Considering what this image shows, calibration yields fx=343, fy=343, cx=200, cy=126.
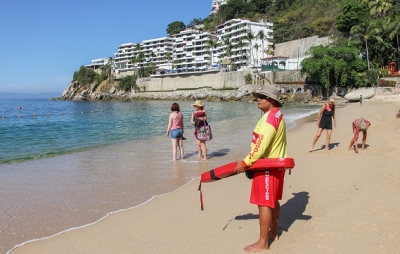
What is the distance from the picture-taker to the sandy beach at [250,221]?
3920mm

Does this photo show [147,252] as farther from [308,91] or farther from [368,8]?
[368,8]

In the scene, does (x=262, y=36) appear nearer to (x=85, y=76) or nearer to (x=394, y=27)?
(x=394, y=27)

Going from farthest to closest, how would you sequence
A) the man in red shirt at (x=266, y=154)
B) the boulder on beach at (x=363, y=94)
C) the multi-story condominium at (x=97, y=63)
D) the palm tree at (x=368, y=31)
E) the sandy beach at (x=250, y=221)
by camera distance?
the multi-story condominium at (x=97, y=63)
the palm tree at (x=368, y=31)
the boulder on beach at (x=363, y=94)
the sandy beach at (x=250, y=221)
the man in red shirt at (x=266, y=154)

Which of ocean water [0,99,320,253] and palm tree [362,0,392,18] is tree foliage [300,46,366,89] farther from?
ocean water [0,99,320,253]

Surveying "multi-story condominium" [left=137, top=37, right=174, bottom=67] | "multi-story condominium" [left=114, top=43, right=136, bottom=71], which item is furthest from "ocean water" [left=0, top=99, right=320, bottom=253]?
"multi-story condominium" [left=114, top=43, right=136, bottom=71]

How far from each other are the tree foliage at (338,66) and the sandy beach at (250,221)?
43294mm

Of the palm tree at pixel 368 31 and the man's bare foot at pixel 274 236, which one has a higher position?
the palm tree at pixel 368 31

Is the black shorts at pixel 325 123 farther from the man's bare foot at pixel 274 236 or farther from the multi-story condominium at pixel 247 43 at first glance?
the multi-story condominium at pixel 247 43

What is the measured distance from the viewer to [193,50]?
116 metres

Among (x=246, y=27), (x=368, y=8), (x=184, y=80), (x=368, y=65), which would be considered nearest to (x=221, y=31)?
(x=246, y=27)

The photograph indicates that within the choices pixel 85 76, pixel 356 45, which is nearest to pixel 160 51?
pixel 85 76

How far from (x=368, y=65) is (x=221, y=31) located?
215 ft

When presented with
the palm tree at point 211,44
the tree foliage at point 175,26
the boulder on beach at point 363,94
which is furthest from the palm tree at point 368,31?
the tree foliage at point 175,26

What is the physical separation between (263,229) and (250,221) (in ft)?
3.04
